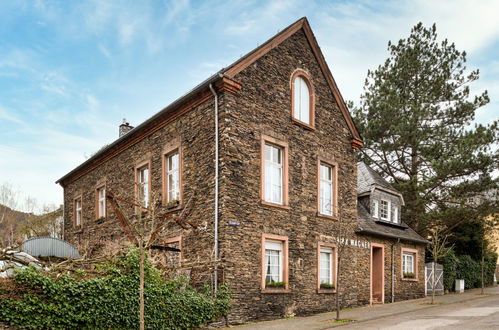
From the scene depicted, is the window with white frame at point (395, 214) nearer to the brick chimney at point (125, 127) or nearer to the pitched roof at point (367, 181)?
the pitched roof at point (367, 181)

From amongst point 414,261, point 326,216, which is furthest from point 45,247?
point 414,261

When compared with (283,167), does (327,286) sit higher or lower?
lower

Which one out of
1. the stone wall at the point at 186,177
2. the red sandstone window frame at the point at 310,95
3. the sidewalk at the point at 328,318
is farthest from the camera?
the red sandstone window frame at the point at 310,95

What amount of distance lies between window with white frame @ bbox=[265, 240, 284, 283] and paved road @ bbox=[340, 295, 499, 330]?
9.60ft

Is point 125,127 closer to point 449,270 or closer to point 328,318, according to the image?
point 328,318

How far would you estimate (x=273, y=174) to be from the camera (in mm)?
16141

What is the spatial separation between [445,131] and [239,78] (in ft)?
57.6

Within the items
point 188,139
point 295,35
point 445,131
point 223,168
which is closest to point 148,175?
point 188,139

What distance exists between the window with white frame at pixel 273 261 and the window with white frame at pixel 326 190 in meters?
2.93

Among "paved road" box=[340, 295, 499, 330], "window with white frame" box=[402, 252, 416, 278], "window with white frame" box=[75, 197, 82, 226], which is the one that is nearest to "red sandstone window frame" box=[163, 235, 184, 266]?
"paved road" box=[340, 295, 499, 330]

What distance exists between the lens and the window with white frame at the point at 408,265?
22.8 m

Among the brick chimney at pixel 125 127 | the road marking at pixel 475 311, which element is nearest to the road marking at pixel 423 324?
the road marking at pixel 475 311

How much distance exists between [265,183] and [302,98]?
3919 mm

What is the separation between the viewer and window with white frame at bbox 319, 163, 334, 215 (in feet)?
59.4
